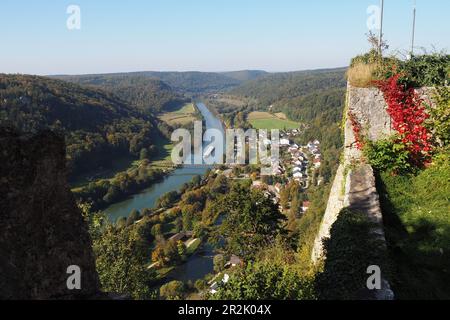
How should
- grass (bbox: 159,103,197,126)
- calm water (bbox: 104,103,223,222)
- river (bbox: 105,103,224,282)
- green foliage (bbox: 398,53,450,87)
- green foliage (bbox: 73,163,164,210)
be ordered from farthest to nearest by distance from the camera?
grass (bbox: 159,103,197,126), calm water (bbox: 104,103,223,222), green foliage (bbox: 73,163,164,210), river (bbox: 105,103,224,282), green foliage (bbox: 398,53,450,87)

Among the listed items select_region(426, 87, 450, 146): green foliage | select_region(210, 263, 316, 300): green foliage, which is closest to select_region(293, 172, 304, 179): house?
select_region(426, 87, 450, 146): green foliage

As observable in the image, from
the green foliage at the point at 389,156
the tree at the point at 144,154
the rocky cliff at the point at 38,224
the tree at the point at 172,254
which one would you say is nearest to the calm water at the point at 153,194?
the tree at the point at 144,154

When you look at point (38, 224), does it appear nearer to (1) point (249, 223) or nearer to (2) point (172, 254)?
(1) point (249, 223)

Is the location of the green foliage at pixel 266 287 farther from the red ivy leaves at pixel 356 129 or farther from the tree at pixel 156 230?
the tree at pixel 156 230

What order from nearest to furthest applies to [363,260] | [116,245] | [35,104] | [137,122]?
[363,260] → [116,245] → [35,104] → [137,122]

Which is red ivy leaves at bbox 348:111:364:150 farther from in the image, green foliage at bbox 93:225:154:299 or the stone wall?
green foliage at bbox 93:225:154:299

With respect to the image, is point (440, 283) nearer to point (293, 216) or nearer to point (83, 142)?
point (293, 216)

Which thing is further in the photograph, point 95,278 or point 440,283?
point 440,283
